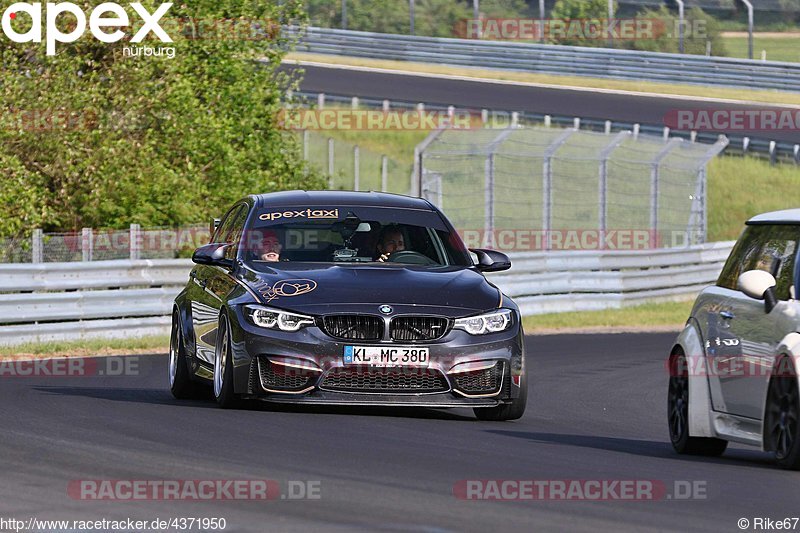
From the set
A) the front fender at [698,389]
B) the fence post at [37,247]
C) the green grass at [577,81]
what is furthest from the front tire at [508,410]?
the green grass at [577,81]

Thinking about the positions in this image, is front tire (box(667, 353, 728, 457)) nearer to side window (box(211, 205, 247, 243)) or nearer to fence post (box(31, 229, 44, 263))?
side window (box(211, 205, 247, 243))

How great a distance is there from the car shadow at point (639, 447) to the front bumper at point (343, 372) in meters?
0.50

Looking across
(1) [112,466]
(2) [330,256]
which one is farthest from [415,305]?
(1) [112,466]

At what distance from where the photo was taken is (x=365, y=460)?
9250mm

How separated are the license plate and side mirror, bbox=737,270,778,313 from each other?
8.93 feet

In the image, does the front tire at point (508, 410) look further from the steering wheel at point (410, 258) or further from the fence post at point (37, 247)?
the fence post at point (37, 247)

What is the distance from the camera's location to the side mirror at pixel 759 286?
31.0 ft

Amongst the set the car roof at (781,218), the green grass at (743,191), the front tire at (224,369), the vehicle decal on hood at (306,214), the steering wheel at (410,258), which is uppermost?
the car roof at (781,218)

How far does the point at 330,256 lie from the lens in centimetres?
1272

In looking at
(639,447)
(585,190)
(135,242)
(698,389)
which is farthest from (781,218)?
(585,190)

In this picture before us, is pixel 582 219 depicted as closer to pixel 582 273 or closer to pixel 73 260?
pixel 582 273

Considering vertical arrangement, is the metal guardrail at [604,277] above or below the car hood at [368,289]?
below

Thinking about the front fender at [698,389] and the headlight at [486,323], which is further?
the headlight at [486,323]

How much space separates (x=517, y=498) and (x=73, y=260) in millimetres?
14719
